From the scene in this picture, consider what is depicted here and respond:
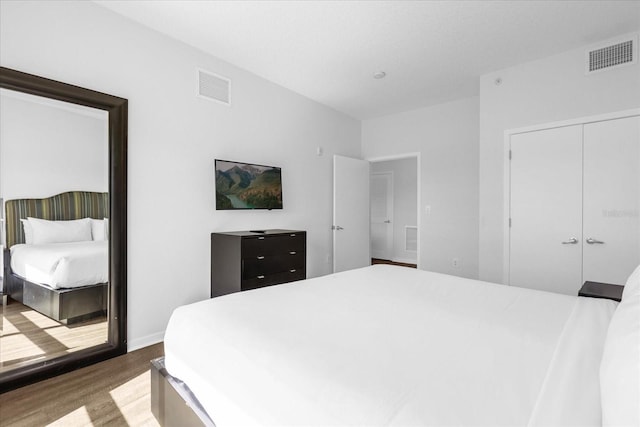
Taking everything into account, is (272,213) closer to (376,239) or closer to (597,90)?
(597,90)

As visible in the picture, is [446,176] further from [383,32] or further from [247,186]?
[247,186]

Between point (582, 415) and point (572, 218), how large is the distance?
299 centimetres

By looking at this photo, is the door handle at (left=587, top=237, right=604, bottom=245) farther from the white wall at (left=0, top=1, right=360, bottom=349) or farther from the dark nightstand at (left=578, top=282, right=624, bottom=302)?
the white wall at (left=0, top=1, right=360, bottom=349)

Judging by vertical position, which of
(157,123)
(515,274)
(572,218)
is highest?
(157,123)

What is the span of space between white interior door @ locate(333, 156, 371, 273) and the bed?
2888mm

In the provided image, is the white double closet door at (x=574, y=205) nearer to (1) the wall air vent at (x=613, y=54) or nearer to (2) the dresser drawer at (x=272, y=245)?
(1) the wall air vent at (x=613, y=54)

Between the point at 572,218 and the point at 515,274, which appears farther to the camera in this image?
the point at 515,274

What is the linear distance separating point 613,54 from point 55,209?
4.72 meters

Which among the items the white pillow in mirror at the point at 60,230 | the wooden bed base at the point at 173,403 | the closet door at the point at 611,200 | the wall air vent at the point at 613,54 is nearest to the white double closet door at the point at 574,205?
the closet door at the point at 611,200

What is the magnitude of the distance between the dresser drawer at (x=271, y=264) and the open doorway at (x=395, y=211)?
3807 mm

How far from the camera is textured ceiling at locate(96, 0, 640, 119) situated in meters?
2.38

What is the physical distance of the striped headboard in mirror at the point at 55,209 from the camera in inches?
81.1

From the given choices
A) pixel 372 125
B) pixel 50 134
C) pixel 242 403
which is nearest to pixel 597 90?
pixel 372 125

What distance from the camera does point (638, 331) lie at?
2.35 ft
